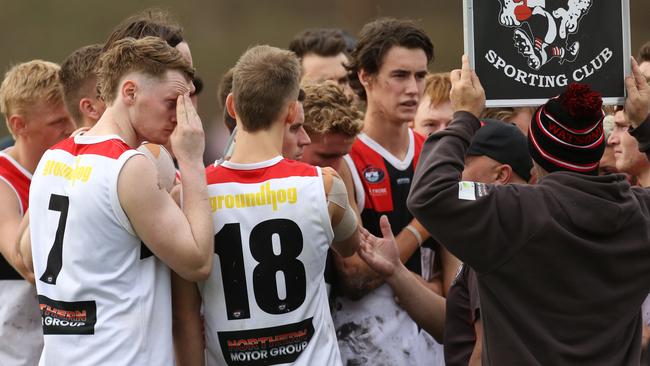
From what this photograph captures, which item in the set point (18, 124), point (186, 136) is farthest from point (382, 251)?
point (18, 124)

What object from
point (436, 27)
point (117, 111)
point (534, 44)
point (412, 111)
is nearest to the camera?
point (117, 111)

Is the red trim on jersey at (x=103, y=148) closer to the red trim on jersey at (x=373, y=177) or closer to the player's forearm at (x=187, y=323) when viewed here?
the player's forearm at (x=187, y=323)

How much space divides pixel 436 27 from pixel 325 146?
9211 millimetres

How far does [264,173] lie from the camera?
12.6 feet

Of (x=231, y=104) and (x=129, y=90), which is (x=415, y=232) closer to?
(x=231, y=104)

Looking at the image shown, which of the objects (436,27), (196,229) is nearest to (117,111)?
(196,229)

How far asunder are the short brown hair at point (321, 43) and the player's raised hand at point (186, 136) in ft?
12.6

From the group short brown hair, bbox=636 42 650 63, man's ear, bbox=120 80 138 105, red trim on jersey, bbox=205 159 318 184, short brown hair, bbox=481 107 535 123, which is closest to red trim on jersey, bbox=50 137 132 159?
man's ear, bbox=120 80 138 105

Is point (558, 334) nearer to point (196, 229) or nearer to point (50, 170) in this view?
point (196, 229)

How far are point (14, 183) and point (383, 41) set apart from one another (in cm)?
214

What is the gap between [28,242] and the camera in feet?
13.7

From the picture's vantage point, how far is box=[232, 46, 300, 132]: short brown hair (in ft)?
12.8

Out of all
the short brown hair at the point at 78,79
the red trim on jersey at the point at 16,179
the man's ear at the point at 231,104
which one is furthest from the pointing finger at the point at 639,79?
the red trim on jersey at the point at 16,179

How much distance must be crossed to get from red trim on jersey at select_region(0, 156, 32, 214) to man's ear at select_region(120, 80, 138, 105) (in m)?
1.36
